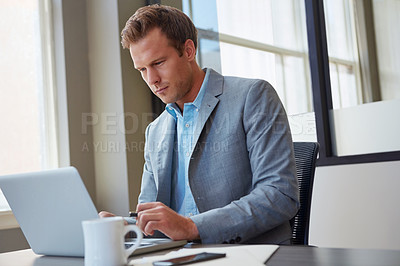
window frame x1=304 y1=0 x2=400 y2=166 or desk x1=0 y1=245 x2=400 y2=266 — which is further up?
window frame x1=304 y1=0 x2=400 y2=166

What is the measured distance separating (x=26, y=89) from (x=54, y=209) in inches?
91.6

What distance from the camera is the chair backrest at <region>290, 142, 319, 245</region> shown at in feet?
4.72

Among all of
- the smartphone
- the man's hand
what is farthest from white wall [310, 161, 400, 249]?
the smartphone

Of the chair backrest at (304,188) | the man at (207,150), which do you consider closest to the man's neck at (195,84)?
the man at (207,150)

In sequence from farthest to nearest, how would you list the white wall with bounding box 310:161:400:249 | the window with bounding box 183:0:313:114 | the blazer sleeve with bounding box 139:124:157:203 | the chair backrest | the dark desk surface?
the window with bounding box 183:0:313:114
the white wall with bounding box 310:161:400:249
the blazer sleeve with bounding box 139:124:157:203
the chair backrest
the dark desk surface

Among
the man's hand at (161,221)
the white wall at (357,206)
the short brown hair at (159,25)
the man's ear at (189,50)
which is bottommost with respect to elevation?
the white wall at (357,206)

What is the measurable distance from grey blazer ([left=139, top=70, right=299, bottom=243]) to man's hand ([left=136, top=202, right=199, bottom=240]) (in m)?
0.05

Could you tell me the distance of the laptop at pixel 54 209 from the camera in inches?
37.4

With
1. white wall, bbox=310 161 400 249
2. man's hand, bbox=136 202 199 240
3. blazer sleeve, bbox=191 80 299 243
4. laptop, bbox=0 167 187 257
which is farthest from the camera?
white wall, bbox=310 161 400 249

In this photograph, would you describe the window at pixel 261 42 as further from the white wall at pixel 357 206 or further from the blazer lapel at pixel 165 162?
the blazer lapel at pixel 165 162

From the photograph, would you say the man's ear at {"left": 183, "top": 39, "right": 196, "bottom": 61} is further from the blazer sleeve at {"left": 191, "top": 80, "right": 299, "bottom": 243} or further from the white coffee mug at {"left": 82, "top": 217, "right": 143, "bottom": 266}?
the white coffee mug at {"left": 82, "top": 217, "right": 143, "bottom": 266}

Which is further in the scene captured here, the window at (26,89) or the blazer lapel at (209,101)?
the window at (26,89)

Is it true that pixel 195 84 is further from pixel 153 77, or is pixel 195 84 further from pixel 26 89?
pixel 26 89

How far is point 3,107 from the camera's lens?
299 cm
